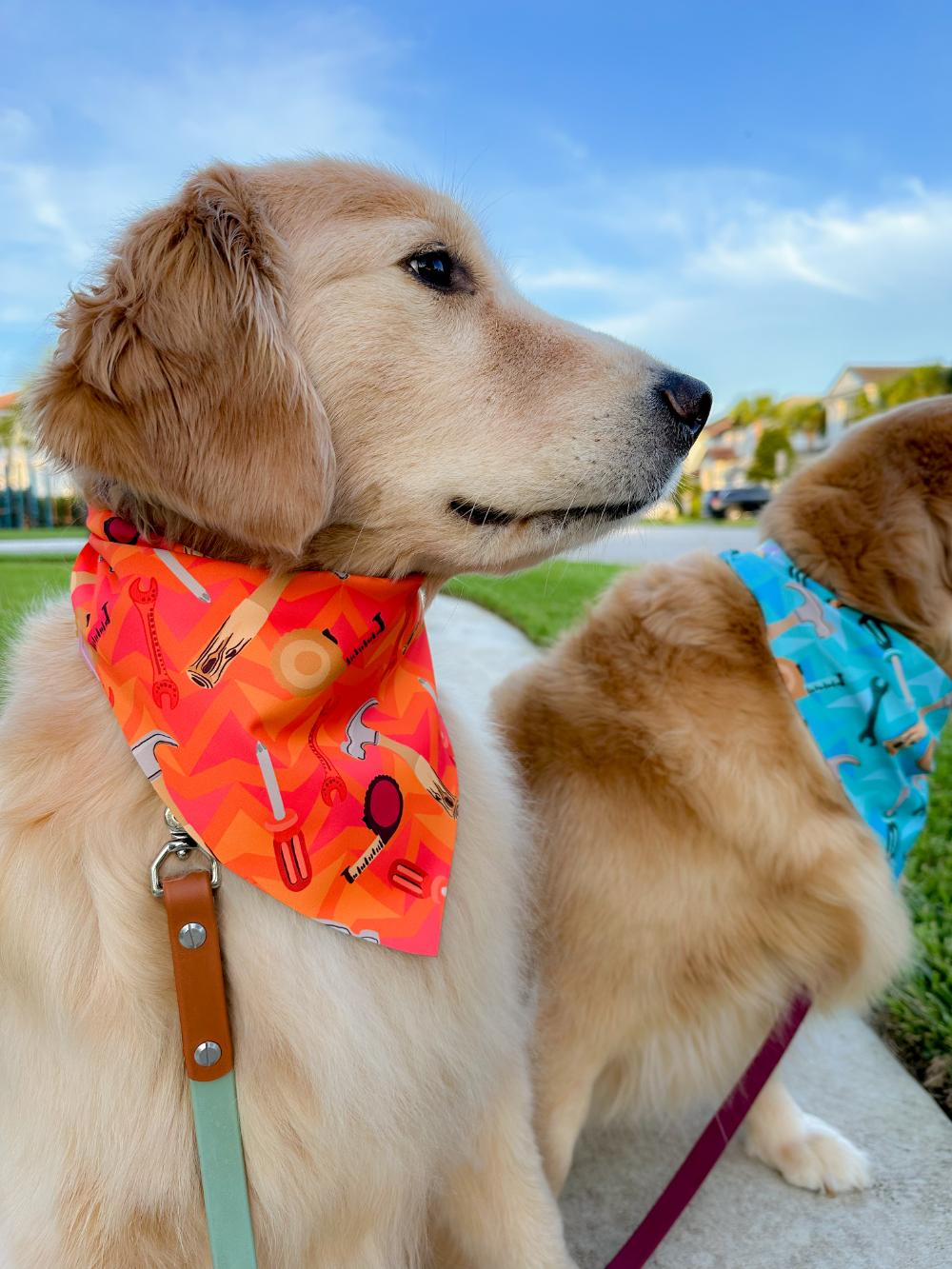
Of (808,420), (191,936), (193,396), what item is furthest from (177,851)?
(808,420)

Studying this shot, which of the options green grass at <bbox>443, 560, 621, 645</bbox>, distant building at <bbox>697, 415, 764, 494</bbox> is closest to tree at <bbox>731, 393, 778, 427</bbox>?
distant building at <bbox>697, 415, 764, 494</bbox>

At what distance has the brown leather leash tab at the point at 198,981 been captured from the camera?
53.2 inches

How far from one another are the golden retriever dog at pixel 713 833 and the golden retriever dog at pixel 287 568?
36 centimetres

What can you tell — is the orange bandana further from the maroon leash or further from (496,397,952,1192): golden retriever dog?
the maroon leash

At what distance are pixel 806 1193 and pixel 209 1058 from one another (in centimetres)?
163

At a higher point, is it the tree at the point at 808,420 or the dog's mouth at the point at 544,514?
the dog's mouth at the point at 544,514

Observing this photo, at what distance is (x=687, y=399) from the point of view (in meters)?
1.69

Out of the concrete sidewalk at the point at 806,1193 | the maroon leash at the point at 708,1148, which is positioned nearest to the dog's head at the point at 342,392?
the concrete sidewalk at the point at 806,1193

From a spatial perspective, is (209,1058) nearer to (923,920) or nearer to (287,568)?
(287,568)

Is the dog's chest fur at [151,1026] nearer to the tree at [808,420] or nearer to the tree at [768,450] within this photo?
the tree at [768,450]

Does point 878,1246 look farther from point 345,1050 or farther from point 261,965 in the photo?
point 261,965

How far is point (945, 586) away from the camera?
212cm

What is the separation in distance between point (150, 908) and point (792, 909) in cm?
136

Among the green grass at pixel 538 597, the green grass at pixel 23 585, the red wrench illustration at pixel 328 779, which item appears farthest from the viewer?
the green grass at pixel 538 597
